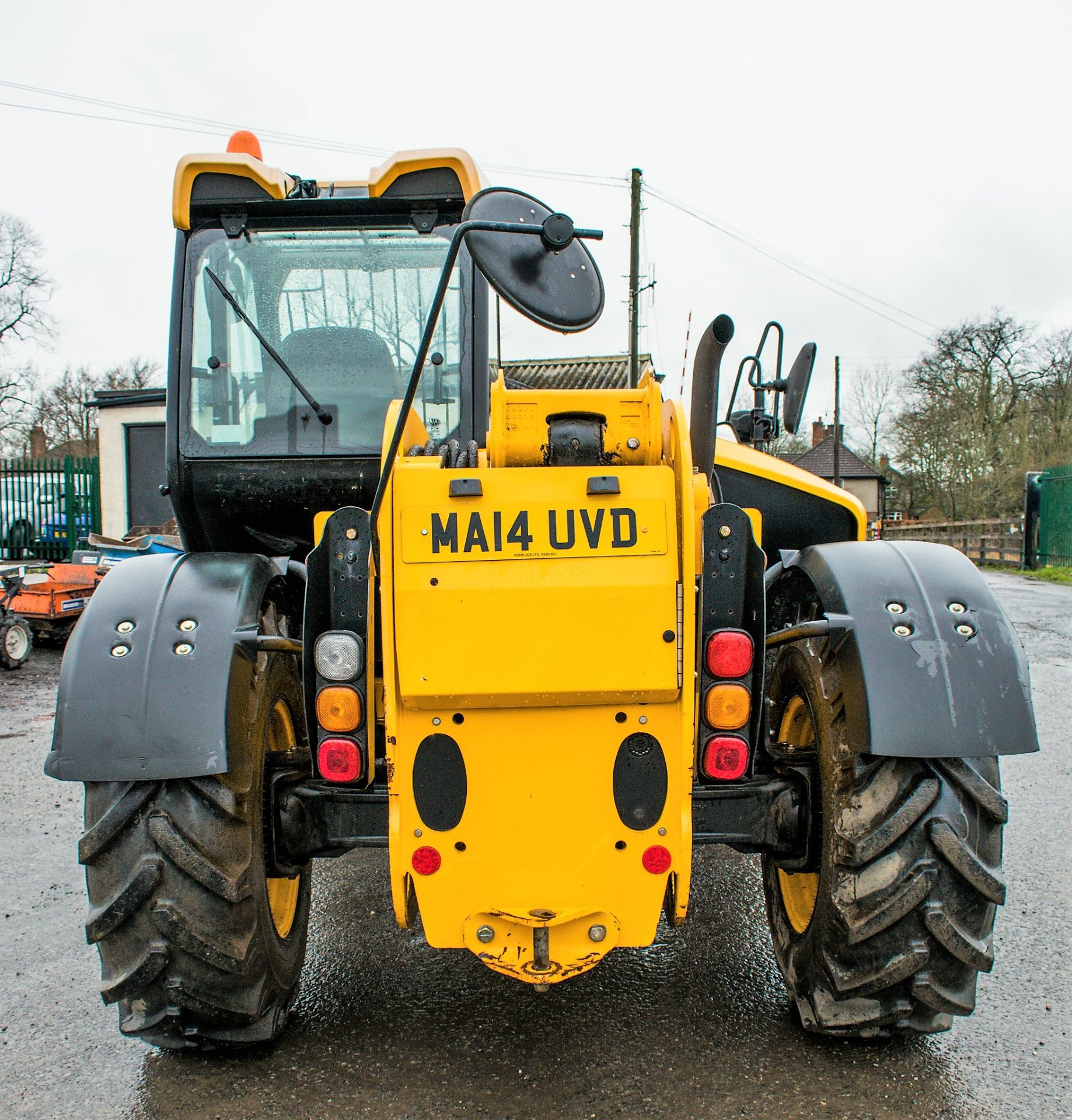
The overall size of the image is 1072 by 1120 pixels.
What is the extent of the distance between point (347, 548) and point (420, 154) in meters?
1.63

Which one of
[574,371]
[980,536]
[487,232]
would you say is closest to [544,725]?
[487,232]

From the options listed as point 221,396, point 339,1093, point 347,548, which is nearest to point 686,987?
point 339,1093

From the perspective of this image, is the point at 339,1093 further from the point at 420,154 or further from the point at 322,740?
the point at 420,154

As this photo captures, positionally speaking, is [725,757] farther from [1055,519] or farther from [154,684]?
[1055,519]

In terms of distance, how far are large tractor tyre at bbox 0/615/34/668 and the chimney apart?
26348mm

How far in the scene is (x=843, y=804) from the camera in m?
2.35

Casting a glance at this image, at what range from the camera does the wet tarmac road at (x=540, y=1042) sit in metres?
2.31

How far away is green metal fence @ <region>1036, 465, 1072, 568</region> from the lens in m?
22.2

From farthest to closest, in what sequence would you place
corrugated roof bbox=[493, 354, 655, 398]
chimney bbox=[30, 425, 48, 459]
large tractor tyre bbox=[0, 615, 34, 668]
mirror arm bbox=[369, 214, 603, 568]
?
1. chimney bbox=[30, 425, 48, 459]
2. corrugated roof bbox=[493, 354, 655, 398]
3. large tractor tyre bbox=[0, 615, 34, 668]
4. mirror arm bbox=[369, 214, 603, 568]

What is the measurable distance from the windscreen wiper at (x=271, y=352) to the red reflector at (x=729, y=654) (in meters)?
1.68

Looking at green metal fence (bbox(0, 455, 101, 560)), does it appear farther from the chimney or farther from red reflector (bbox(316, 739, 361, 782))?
red reflector (bbox(316, 739, 361, 782))

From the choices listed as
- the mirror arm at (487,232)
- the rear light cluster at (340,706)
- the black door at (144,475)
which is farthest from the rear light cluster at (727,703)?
the black door at (144,475)

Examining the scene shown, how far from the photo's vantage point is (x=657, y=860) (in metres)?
2.25

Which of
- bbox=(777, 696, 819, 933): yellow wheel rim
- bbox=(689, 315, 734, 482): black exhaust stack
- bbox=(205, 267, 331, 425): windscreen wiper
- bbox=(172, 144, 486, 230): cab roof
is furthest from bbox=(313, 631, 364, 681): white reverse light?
bbox=(172, 144, 486, 230): cab roof
